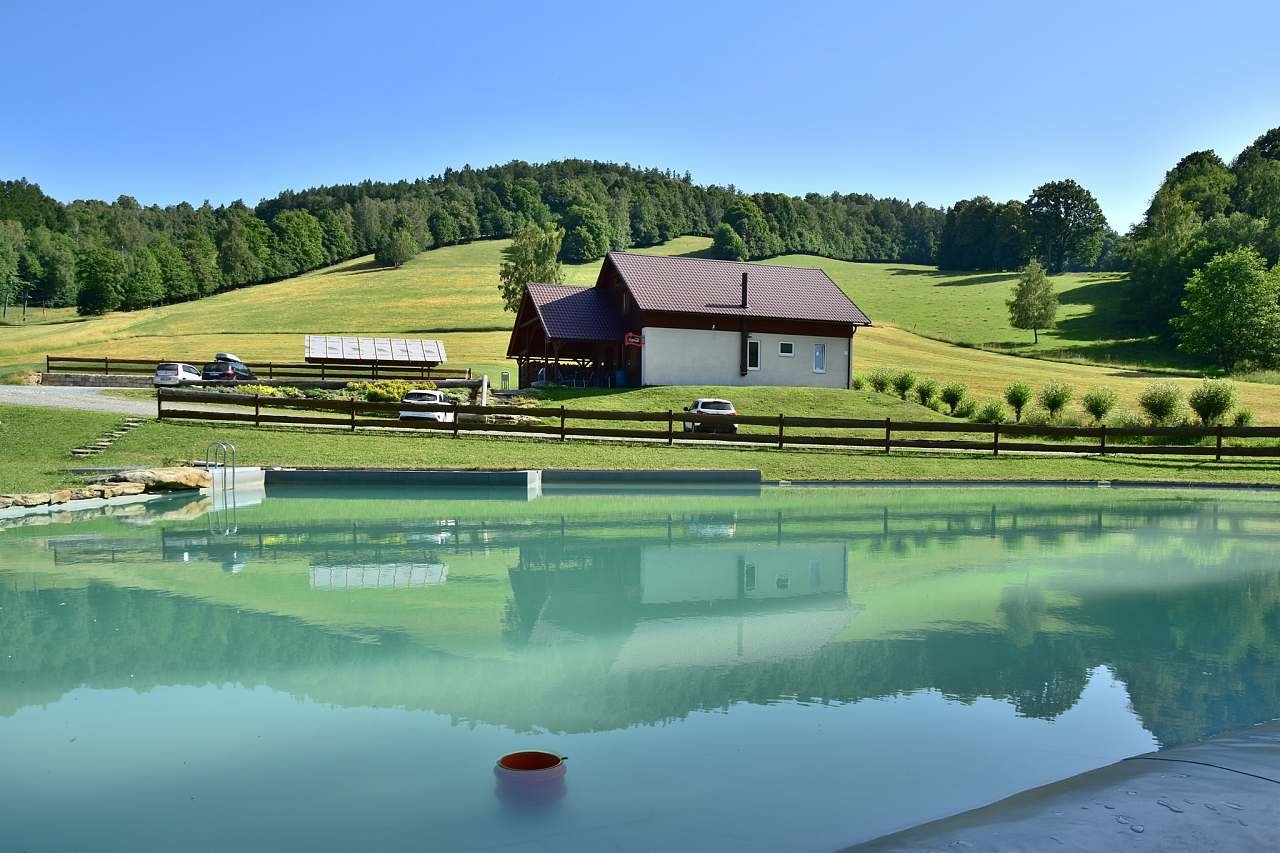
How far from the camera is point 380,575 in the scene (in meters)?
12.7

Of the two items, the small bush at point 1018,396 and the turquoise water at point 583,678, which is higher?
the small bush at point 1018,396

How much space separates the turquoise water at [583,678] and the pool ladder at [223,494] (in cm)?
27

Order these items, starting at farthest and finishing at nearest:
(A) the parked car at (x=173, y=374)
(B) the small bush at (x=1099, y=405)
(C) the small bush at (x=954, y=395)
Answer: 1. (A) the parked car at (x=173, y=374)
2. (C) the small bush at (x=954, y=395)
3. (B) the small bush at (x=1099, y=405)


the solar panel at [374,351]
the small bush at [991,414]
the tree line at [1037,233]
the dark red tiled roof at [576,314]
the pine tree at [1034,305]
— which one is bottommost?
the small bush at [991,414]

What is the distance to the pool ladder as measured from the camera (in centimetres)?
1670

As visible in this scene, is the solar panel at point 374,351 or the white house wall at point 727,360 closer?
the white house wall at point 727,360

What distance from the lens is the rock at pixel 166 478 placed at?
20.3m

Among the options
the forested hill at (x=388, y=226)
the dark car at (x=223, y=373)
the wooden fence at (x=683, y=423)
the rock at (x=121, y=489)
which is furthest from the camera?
the forested hill at (x=388, y=226)

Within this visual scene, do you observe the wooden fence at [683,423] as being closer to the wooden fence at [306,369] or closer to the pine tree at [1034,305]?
the wooden fence at [306,369]

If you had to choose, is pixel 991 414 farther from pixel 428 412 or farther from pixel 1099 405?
pixel 428 412

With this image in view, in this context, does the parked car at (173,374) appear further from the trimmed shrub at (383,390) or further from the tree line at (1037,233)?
the tree line at (1037,233)

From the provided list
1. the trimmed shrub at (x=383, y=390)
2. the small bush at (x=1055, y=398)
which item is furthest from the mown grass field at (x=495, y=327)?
the trimmed shrub at (x=383, y=390)

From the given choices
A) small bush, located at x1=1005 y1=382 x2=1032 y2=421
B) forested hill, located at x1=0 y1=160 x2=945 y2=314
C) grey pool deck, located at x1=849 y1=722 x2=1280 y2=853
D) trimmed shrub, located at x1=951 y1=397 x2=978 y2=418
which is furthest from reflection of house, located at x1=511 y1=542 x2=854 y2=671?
forested hill, located at x1=0 y1=160 x2=945 y2=314

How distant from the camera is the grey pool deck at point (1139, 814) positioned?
15.0ft
